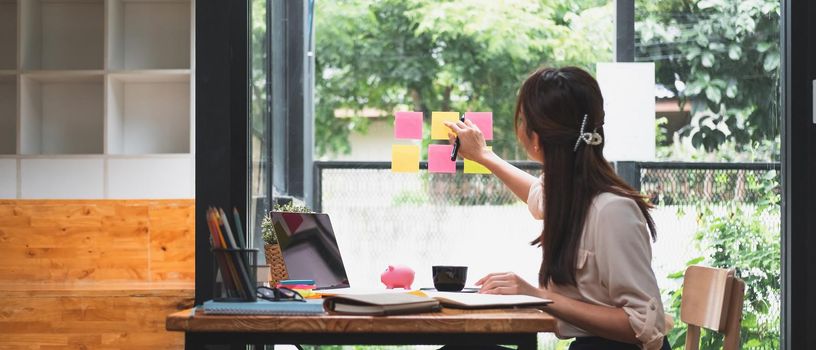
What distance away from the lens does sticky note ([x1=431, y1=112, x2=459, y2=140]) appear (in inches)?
123

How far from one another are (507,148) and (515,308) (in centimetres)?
231

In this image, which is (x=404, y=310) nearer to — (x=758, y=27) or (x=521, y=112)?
(x=521, y=112)

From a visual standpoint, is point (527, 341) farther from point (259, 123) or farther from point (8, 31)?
point (8, 31)

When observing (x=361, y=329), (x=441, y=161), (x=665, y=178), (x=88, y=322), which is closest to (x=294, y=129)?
(x=441, y=161)

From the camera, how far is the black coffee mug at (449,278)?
2.27 meters

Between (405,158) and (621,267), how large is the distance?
5.39 feet

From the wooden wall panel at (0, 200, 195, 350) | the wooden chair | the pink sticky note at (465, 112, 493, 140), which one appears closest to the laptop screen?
the wooden chair

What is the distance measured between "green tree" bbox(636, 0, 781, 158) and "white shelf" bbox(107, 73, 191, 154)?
1.76 m

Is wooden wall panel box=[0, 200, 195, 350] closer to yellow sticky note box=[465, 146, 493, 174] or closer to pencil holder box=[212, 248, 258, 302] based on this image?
yellow sticky note box=[465, 146, 493, 174]

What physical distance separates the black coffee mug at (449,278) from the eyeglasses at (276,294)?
48 cm

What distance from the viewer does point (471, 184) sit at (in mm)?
3738

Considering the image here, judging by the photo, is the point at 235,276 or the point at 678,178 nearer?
the point at 235,276

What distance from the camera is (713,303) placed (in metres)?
→ 2.28
